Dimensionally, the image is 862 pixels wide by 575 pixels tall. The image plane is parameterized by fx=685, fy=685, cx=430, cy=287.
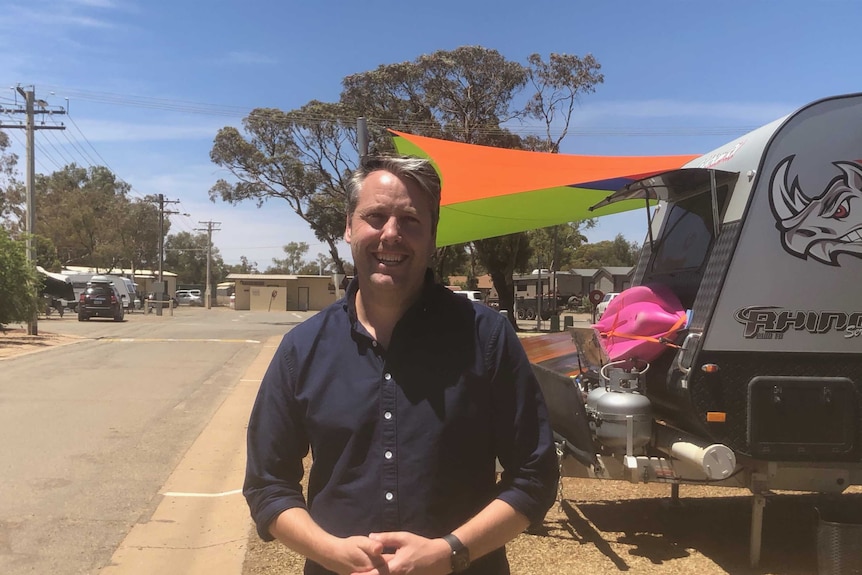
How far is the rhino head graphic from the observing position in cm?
385

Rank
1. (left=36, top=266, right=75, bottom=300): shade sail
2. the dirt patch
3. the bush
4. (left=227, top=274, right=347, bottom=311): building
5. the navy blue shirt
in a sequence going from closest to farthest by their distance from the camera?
the navy blue shirt, the dirt patch, the bush, (left=36, top=266, right=75, bottom=300): shade sail, (left=227, top=274, right=347, bottom=311): building

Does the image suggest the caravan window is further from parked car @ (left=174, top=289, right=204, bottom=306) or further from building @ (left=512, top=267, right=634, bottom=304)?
parked car @ (left=174, top=289, right=204, bottom=306)

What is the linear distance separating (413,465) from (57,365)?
14101mm

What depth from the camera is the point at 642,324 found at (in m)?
4.31

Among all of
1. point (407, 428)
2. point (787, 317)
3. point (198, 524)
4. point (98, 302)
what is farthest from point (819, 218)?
point (98, 302)

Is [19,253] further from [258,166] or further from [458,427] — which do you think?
[458,427]

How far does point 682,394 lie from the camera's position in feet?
13.1


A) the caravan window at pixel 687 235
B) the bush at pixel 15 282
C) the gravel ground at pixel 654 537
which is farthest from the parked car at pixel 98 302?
the caravan window at pixel 687 235

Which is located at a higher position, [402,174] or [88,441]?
[402,174]

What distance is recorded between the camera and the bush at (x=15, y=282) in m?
18.2

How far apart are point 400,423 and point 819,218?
125 inches

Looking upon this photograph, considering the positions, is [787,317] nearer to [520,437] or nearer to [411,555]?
[520,437]

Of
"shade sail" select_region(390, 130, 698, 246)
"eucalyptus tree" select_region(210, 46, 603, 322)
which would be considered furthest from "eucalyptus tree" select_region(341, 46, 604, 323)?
"shade sail" select_region(390, 130, 698, 246)

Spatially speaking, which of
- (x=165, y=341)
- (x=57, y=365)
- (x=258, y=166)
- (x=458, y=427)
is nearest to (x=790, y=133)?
Answer: (x=458, y=427)
